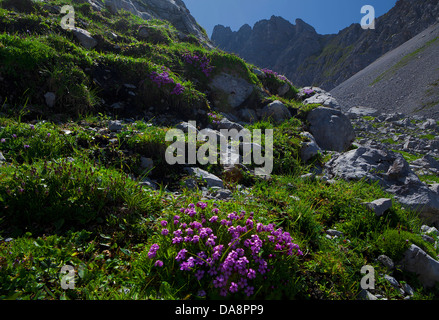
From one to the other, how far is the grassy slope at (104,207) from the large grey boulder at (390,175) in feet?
2.99

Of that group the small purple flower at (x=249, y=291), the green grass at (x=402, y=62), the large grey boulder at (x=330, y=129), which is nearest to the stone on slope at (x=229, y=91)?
the large grey boulder at (x=330, y=129)

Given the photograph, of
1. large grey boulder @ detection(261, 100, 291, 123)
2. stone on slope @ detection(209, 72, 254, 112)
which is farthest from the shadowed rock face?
large grey boulder @ detection(261, 100, 291, 123)

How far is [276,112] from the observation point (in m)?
11.1

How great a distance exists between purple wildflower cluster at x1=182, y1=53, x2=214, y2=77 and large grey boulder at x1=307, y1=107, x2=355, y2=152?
5233 mm

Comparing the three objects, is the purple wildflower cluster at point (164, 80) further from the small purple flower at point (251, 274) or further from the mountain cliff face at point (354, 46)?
the mountain cliff face at point (354, 46)

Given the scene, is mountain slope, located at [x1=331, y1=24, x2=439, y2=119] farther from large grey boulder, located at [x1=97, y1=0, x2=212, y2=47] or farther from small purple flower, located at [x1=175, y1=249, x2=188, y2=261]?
small purple flower, located at [x1=175, y1=249, x2=188, y2=261]

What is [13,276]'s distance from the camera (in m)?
2.47

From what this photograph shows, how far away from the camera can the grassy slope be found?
272 centimetres

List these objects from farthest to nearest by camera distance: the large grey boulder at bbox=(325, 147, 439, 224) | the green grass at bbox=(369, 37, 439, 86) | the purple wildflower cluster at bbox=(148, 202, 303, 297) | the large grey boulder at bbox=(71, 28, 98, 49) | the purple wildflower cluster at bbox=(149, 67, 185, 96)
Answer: the green grass at bbox=(369, 37, 439, 86) < the large grey boulder at bbox=(71, 28, 98, 49) < the purple wildflower cluster at bbox=(149, 67, 185, 96) < the large grey boulder at bbox=(325, 147, 439, 224) < the purple wildflower cluster at bbox=(148, 202, 303, 297)

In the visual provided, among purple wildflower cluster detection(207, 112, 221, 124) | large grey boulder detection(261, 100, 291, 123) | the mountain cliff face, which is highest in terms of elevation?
the mountain cliff face

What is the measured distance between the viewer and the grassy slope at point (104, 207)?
272 cm

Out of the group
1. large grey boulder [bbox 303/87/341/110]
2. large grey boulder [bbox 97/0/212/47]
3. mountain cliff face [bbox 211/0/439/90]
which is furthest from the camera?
mountain cliff face [bbox 211/0/439/90]
